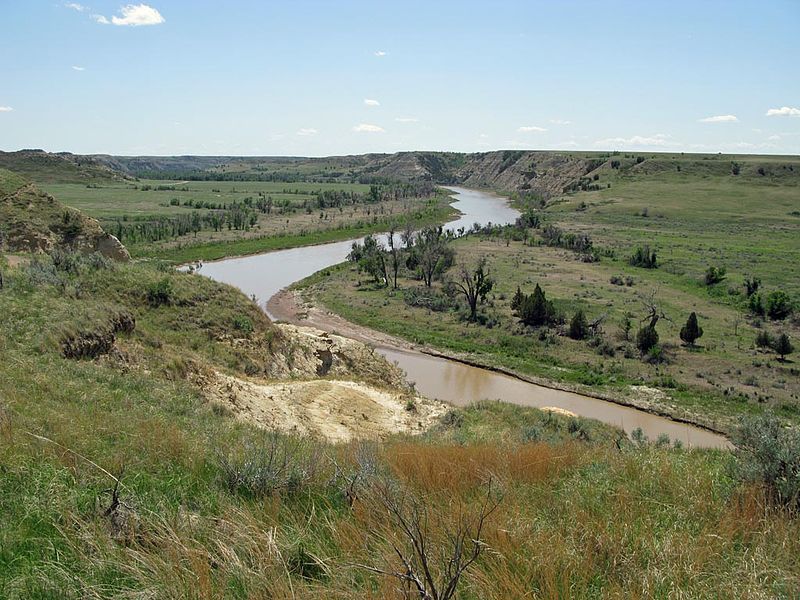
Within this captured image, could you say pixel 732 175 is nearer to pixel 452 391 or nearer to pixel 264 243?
pixel 264 243

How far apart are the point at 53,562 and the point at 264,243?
65.0 metres

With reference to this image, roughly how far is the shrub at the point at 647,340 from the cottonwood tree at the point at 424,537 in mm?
28993

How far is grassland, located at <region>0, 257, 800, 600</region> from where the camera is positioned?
336cm

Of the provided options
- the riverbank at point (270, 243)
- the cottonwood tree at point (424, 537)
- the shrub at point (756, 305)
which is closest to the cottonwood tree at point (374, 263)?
the riverbank at point (270, 243)

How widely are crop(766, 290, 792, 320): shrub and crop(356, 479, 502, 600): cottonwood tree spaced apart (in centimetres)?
3933

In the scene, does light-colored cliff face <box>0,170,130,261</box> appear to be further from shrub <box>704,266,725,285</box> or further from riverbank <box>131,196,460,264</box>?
shrub <box>704,266,725,285</box>

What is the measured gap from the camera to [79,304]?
14172 millimetres

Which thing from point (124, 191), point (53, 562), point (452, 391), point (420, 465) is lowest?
point (452, 391)

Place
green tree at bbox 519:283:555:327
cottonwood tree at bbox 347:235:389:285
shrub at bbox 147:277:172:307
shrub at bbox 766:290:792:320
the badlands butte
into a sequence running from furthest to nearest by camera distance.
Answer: cottonwood tree at bbox 347:235:389:285, shrub at bbox 766:290:792:320, green tree at bbox 519:283:555:327, shrub at bbox 147:277:172:307, the badlands butte

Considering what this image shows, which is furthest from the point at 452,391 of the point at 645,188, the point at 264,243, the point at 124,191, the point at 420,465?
the point at 124,191

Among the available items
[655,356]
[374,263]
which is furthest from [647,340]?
[374,263]

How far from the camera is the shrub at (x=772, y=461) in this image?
4.79 m

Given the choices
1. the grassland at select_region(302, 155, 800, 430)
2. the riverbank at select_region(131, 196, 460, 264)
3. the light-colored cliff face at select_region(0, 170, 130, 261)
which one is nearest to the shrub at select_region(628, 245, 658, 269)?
the grassland at select_region(302, 155, 800, 430)

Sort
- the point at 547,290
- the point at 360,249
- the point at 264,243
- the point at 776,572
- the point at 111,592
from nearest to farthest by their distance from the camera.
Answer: the point at 111,592, the point at 776,572, the point at 547,290, the point at 360,249, the point at 264,243
